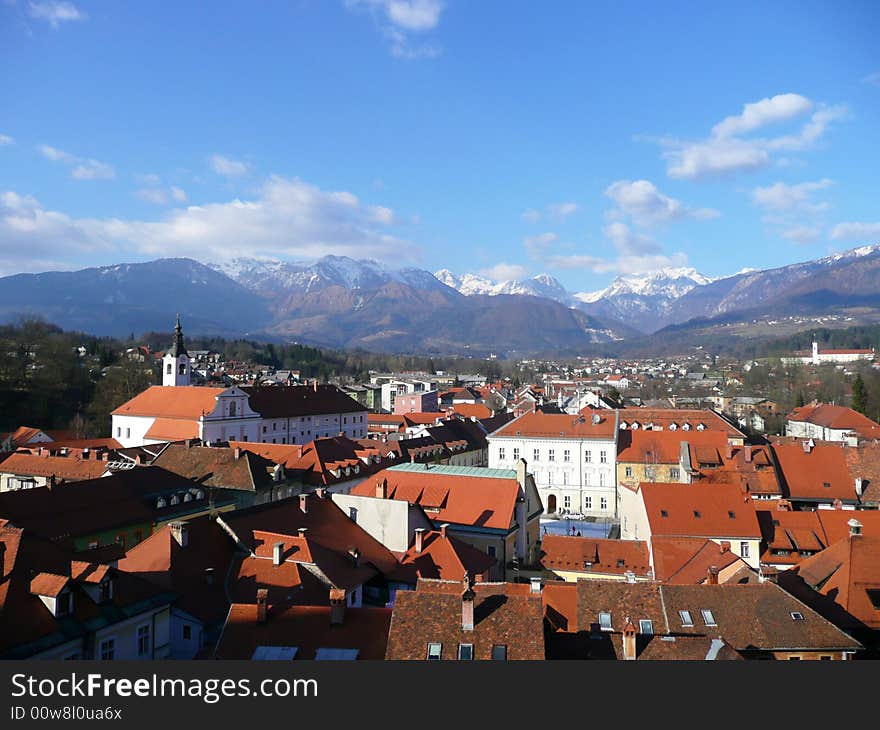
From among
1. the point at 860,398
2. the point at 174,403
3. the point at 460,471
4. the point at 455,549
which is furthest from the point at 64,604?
the point at 860,398

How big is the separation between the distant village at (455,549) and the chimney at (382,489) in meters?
0.51

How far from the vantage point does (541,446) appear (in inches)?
2216

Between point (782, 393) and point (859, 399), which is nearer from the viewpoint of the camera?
point (859, 399)

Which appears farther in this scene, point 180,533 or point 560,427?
point 560,427

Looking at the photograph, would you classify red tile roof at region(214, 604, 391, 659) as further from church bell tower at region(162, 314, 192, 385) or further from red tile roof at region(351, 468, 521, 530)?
church bell tower at region(162, 314, 192, 385)

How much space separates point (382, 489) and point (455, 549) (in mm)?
7121

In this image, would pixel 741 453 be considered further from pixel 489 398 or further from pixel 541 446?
pixel 489 398

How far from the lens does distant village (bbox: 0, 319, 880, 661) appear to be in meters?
16.6

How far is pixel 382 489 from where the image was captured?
110 ft

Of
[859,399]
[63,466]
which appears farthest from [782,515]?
[859,399]

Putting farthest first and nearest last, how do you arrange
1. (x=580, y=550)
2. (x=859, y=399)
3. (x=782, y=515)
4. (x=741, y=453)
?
(x=859, y=399) < (x=741, y=453) < (x=782, y=515) < (x=580, y=550)

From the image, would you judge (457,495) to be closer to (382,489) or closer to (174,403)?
(382,489)

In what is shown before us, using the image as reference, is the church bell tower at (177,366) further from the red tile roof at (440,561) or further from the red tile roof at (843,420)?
the red tile roof at (843,420)

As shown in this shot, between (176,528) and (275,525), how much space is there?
13.8 ft
